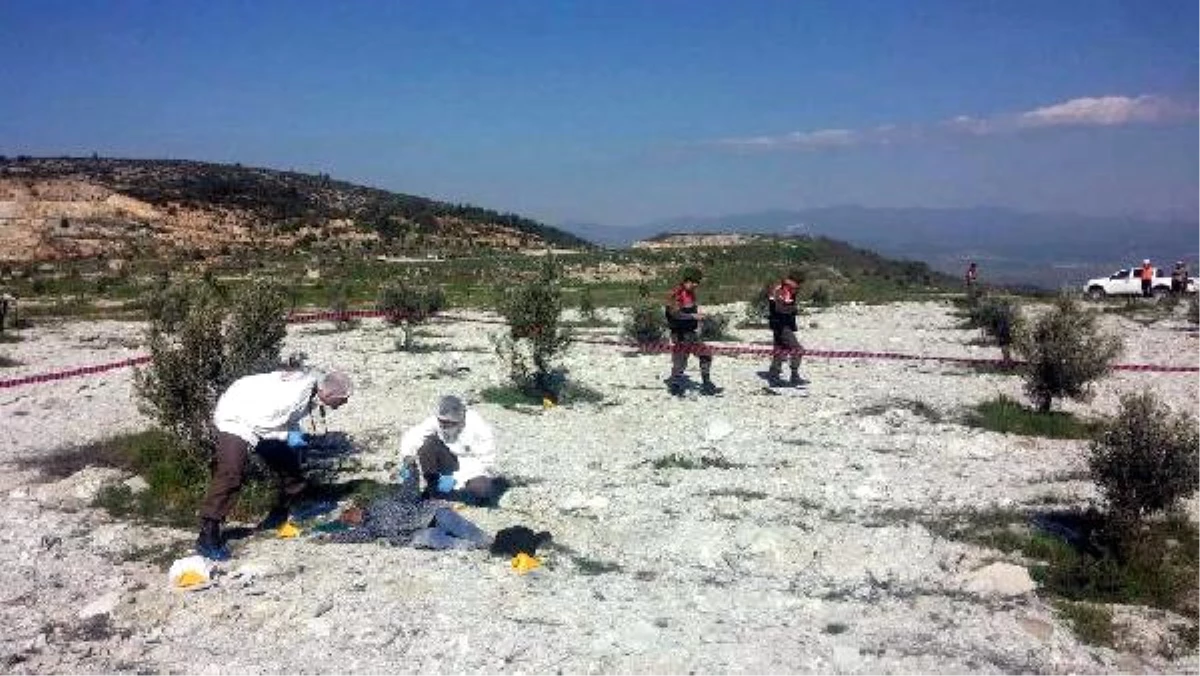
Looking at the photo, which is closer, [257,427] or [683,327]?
[257,427]

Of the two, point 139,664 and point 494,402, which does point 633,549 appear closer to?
point 139,664

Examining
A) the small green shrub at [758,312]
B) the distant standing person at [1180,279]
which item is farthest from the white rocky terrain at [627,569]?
the distant standing person at [1180,279]

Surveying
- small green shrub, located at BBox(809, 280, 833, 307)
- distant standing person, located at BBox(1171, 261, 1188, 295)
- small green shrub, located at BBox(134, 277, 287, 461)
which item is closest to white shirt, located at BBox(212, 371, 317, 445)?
small green shrub, located at BBox(134, 277, 287, 461)

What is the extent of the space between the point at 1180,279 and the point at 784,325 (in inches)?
1102

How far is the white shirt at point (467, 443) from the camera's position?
30.4ft

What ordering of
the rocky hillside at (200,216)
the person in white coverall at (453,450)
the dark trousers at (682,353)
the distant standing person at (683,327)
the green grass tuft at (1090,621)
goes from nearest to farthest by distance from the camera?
the green grass tuft at (1090,621) < the person in white coverall at (453,450) < the distant standing person at (683,327) < the dark trousers at (682,353) < the rocky hillside at (200,216)

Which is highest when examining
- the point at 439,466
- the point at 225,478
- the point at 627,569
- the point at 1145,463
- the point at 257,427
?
the point at 257,427

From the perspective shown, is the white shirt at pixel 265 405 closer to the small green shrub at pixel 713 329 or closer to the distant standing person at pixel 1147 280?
the small green shrub at pixel 713 329

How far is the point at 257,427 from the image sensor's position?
330 inches

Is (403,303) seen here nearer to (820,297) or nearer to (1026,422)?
(820,297)

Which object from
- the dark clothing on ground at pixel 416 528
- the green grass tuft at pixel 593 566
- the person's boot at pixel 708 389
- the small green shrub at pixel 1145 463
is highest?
the small green shrub at pixel 1145 463

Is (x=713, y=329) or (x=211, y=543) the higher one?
(x=713, y=329)

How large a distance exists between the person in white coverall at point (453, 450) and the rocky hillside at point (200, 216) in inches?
1758

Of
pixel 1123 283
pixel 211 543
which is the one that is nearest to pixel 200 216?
pixel 1123 283
